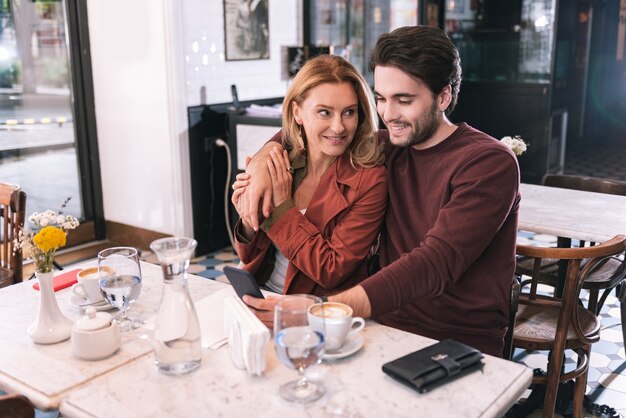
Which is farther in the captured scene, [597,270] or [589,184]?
[589,184]

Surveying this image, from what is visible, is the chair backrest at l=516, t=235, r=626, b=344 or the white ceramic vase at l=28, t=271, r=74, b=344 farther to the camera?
the chair backrest at l=516, t=235, r=626, b=344

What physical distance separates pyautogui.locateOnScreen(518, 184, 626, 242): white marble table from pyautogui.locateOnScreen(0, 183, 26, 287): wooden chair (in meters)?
2.06

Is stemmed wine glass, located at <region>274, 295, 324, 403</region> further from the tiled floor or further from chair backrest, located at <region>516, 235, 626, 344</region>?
the tiled floor

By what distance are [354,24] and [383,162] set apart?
463 centimetres

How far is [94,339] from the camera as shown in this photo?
147 cm

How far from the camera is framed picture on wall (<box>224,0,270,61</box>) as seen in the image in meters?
4.86

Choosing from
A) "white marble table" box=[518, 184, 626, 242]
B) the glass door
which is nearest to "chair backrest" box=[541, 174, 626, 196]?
"white marble table" box=[518, 184, 626, 242]

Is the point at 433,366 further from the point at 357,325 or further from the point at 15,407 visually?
the point at 15,407

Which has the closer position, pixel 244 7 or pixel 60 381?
pixel 60 381

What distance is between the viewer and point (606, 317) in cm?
373

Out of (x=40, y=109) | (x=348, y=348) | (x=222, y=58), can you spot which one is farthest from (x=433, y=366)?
(x=40, y=109)

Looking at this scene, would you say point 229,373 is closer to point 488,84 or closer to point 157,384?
point 157,384

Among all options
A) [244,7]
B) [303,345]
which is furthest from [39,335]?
[244,7]

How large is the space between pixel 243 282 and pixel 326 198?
1.56ft
